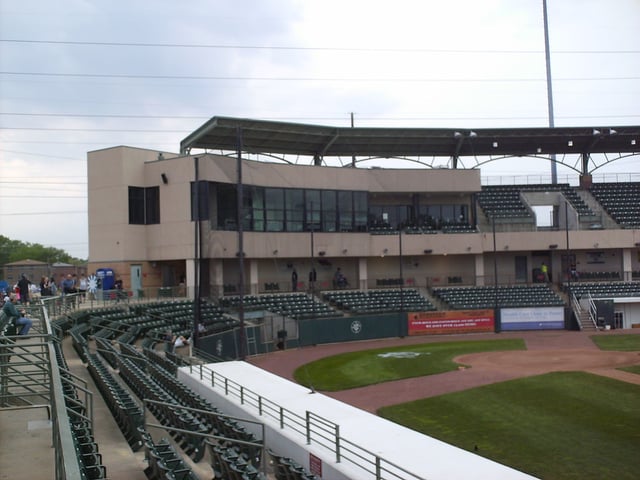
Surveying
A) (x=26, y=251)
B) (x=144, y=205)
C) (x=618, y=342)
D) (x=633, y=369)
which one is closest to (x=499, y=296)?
(x=618, y=342)

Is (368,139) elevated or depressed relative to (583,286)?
elevated

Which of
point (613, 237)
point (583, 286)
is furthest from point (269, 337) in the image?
point (613, 237)

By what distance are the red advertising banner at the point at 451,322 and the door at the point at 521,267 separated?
1155 cm

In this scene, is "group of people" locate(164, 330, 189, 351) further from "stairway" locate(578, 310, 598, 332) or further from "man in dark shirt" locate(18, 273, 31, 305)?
"stairway" locate(578, 310, 598, 332)

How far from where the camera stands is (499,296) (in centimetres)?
4906

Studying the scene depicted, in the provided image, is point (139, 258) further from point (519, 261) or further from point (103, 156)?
point (519, 261)

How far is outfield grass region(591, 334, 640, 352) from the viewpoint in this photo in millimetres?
34975

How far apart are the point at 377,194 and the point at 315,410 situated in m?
39.0

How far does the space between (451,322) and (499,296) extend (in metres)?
6.18

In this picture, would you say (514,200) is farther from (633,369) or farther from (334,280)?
(633,369)

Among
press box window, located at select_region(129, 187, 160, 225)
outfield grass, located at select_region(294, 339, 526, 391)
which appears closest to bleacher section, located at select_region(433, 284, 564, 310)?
outfield grass, located at select_region(294, 339, 526, 391)

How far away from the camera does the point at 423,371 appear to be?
29422 millimetres

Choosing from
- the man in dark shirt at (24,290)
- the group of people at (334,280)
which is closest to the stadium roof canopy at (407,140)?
the group of people at (334,280)

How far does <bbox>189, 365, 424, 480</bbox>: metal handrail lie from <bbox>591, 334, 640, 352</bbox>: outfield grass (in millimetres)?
24921
